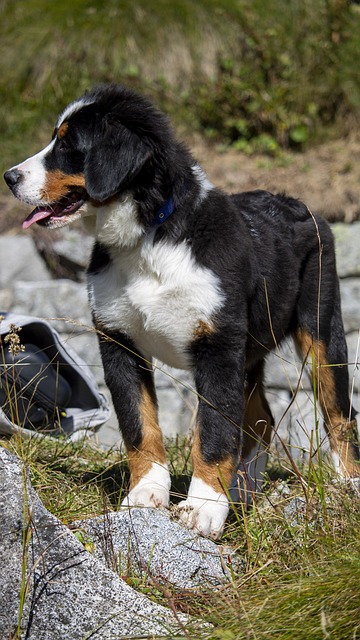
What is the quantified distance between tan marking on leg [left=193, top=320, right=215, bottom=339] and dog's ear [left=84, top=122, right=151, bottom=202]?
0.61m

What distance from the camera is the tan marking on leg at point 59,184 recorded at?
3.50 m

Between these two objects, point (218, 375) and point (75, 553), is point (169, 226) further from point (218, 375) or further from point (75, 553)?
point (75, 553)

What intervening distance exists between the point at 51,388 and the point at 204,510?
4.91 ft

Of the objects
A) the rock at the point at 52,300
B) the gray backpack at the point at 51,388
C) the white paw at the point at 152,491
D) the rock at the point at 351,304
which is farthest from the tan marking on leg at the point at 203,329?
the rock at the point at 52,300

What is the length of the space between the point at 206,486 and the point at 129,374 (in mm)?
583

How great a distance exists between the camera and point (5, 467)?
2.76 m

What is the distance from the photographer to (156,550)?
2.92 meters

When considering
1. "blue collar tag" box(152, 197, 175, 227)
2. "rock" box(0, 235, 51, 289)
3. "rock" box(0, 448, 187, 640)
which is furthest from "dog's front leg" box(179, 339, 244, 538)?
"rock" box(0, 235, 51, 289)

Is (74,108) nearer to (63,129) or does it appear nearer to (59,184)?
(63,129)

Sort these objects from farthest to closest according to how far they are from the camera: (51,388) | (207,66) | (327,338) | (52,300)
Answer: (207,66), (52,300), (51,388), (327,338)

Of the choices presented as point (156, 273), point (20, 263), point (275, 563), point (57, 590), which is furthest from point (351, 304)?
point (57, 590)

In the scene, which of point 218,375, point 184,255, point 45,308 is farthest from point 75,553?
point 45,308

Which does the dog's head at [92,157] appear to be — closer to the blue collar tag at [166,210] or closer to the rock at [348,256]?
the blue collar tag at [166,210]

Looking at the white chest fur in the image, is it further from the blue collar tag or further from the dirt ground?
the dirt ground
